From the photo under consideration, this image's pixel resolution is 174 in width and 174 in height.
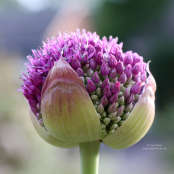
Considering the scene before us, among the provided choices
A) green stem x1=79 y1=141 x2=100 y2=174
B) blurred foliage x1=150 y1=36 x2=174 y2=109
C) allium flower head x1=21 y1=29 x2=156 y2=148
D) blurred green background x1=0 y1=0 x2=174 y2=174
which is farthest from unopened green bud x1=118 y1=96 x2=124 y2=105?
blurred foliage x1=150 y1=36 x2=174 y2=109

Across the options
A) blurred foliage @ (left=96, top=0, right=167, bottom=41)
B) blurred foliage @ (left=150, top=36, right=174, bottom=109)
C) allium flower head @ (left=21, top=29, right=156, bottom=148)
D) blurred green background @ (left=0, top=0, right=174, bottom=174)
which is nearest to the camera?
allium flower head @ (left=21, top=29, right=156, bottom=148)

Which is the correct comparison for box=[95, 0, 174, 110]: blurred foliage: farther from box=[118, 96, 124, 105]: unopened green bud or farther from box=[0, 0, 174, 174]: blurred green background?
box=[118, 96, 124, 105]: unopened green bud

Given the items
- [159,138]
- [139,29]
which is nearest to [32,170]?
[159,138]

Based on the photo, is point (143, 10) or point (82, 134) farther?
point (143, 10)

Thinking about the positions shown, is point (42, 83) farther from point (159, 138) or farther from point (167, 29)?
point (167, 29)

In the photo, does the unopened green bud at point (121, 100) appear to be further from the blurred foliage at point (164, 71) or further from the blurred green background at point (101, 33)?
the blurred foliage at point (164, 71)

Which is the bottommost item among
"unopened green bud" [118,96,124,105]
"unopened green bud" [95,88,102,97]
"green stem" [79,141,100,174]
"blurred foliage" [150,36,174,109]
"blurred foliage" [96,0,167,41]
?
"green stem" [79,141,100,174]

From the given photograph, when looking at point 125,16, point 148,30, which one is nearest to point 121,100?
point 148,30
